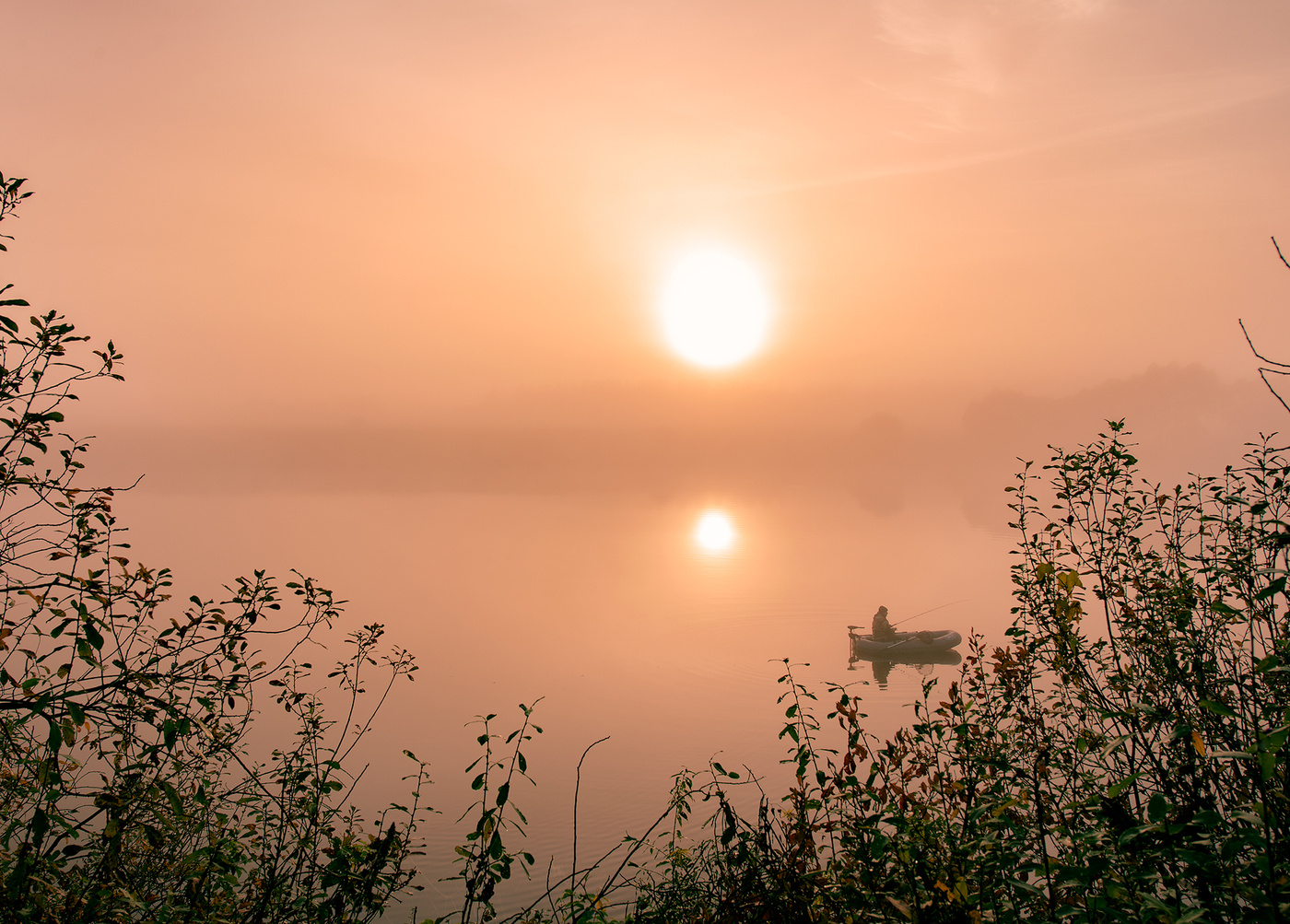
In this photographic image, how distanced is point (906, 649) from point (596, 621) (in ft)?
64.9

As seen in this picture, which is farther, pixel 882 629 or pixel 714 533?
pixel 714 533

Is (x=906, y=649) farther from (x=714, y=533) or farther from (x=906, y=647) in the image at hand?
(x=714, y=533)

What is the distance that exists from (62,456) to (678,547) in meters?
89.5

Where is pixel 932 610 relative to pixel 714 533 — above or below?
below

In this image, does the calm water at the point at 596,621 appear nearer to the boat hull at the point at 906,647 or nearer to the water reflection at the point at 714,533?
the boat hull at the point at 906,647

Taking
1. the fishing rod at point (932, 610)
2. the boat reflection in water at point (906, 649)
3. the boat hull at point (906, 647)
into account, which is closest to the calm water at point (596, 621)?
the fishing rod at point (932, 610)

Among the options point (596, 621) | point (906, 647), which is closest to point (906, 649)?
point (906, 647)

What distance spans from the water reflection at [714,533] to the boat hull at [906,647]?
166ft

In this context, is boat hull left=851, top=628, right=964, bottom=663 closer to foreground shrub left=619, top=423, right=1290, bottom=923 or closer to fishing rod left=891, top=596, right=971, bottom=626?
fishing rod left=891, top=596, right=971, bottom=626

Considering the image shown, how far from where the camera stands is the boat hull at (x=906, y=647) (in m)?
33.7

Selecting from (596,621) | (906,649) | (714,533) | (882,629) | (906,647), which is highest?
(714,533)

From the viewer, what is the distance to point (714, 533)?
111000 mm

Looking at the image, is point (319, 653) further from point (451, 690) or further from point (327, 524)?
point (327, 524)

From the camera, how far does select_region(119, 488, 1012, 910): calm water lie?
19.8 meters
